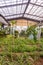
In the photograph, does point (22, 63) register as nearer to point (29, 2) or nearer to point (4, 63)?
point (4, 63)

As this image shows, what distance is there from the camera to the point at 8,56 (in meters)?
4.19

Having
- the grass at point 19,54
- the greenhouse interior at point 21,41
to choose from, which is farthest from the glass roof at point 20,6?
the grass at point 19,54

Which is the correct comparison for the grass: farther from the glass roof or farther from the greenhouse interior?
the glass roof

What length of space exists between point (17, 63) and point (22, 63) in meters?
0.11

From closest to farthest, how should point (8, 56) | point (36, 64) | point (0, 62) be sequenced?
point (0, 62) → point (36, 64) → point (8, 56)

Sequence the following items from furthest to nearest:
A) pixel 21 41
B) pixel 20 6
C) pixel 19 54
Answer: pixel 20 6, pixel 21 41, pixel 19 54

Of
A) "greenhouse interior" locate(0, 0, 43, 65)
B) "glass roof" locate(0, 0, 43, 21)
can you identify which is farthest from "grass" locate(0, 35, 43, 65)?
"glass roof" locate(0, 0, 43, 21)

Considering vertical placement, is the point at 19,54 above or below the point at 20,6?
below

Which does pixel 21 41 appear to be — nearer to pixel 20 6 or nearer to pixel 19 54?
pixel 19 54

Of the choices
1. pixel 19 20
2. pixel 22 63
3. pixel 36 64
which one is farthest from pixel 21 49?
pixel 19 20

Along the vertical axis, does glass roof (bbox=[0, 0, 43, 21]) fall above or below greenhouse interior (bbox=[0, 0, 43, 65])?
above

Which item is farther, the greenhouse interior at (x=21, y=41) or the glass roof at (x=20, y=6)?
the glass roof at (x=20, y=6)

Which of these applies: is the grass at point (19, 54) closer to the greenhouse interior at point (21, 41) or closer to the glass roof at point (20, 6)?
the greenhouse interior at point (21, 41)

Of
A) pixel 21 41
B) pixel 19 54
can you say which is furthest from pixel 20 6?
pixel 19 54
